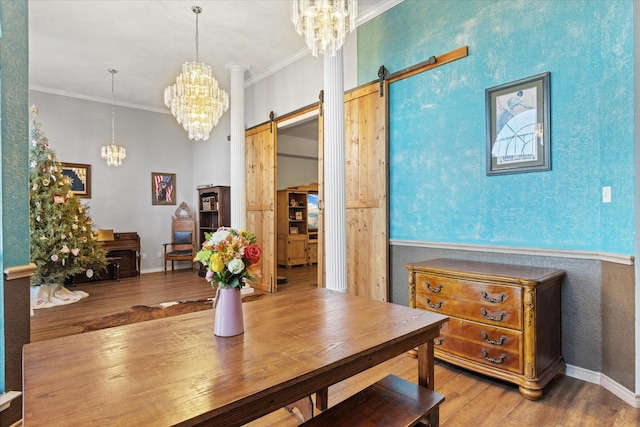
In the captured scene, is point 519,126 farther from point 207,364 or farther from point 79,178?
point 79,178

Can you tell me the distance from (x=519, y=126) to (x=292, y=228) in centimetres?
636

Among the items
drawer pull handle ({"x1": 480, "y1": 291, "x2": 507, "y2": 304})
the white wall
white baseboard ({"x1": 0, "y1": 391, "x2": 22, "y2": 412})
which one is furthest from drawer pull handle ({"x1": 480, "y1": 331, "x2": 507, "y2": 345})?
the white wall

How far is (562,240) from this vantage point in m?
2.58

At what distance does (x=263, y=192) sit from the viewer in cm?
575

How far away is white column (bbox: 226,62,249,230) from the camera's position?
18.0ft

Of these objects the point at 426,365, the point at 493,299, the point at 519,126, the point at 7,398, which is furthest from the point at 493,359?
the point at 7,398

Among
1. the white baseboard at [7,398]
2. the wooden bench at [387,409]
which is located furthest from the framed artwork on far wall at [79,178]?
the wooden bench at [387,409]

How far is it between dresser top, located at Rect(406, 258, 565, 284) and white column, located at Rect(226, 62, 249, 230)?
3298 mm

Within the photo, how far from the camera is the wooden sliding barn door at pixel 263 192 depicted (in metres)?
5.54

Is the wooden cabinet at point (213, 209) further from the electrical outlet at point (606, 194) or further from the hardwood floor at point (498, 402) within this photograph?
the electrical outlet at point (606, 194)

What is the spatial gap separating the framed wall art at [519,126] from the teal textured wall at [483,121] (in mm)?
58

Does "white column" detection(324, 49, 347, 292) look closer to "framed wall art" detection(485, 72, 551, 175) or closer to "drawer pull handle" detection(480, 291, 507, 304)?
"framed wall art" detection(485, 72, 551, 175)

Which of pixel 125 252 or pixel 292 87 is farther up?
pixel 292 87

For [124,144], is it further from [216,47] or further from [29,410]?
[29,410]
